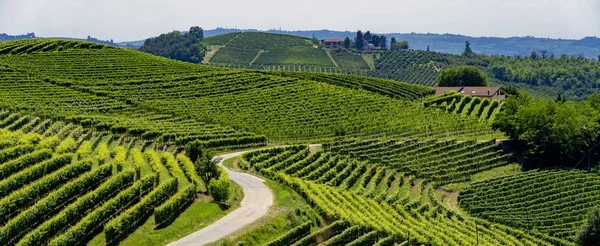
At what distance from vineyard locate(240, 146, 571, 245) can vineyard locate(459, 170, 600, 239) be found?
2888 millimetres

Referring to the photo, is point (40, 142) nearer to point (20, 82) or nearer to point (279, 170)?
point (279, 170)

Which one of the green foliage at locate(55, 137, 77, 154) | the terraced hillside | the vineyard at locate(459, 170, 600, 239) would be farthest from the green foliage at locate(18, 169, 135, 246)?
the vineyard at locate(459, 170, 600, 239)

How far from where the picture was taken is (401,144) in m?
82.1

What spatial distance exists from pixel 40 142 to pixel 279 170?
2563cm

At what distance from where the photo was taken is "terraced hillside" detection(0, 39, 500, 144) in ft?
259

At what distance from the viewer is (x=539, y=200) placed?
220ft

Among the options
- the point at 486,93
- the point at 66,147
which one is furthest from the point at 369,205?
the point at 486,93

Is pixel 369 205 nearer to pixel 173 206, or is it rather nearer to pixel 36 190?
pixel 173 206

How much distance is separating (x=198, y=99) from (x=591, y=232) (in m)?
68.1

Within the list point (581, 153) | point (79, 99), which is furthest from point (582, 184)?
point (79, 99)

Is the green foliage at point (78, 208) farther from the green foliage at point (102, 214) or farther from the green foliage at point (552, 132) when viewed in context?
the green foliage at point (552, 132)

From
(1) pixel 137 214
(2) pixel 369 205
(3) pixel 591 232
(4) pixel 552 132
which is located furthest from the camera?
(4) pixel 552 132

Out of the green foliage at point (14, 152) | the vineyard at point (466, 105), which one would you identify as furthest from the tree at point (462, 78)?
the green foliage at point (14, 152)

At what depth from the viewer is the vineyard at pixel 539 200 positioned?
60125 mm
